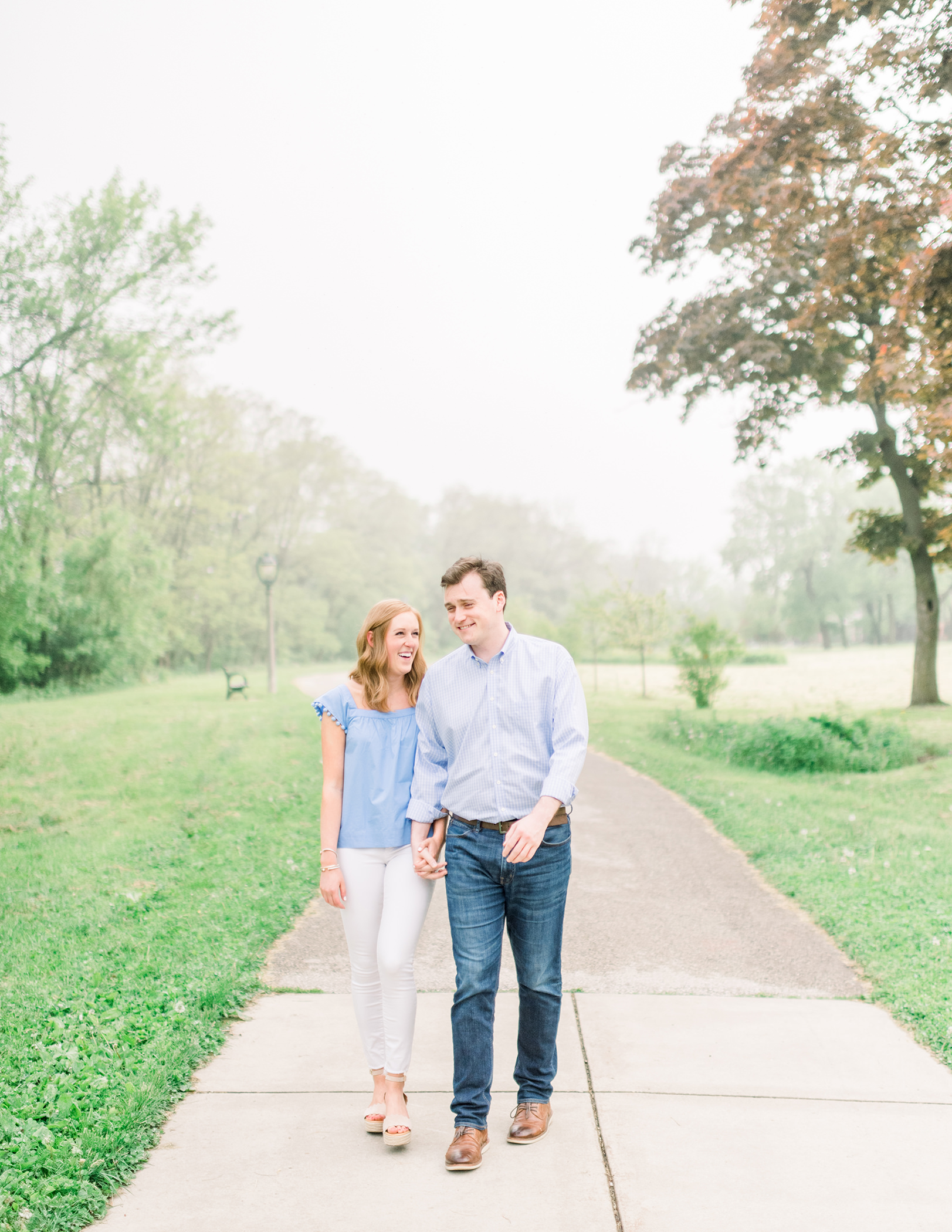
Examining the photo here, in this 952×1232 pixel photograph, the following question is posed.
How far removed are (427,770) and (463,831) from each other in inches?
10.0

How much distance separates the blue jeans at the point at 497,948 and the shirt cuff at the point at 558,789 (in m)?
0.15

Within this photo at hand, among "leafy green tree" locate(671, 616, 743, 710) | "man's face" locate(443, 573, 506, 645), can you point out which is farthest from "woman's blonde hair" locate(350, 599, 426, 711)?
"leafy green tree" locate(671, 616, 743, 710)

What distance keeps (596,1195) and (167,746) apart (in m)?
12.5

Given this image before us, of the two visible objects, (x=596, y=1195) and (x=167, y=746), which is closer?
(x=596, y=1195)

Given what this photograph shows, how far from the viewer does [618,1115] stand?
331 cm

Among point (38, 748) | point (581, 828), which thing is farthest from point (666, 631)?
point (581, 828)

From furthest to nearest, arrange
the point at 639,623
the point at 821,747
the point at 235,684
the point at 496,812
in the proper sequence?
the point at 639,623 < the point at 235,684 < the point at 821,747 < the point at 496,812

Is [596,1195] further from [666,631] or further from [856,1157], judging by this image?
[666,631]

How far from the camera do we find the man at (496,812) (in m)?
3.09

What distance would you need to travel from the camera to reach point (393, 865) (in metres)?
3.27

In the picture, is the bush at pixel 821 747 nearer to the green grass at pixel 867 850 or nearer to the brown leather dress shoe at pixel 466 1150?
the green grass at pixel 867 850

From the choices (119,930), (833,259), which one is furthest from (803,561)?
(119,930)

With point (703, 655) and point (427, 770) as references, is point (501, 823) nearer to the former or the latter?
point (427, 770)

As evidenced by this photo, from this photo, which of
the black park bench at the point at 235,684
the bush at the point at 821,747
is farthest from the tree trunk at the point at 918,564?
the black park bench at the point at 235,684
